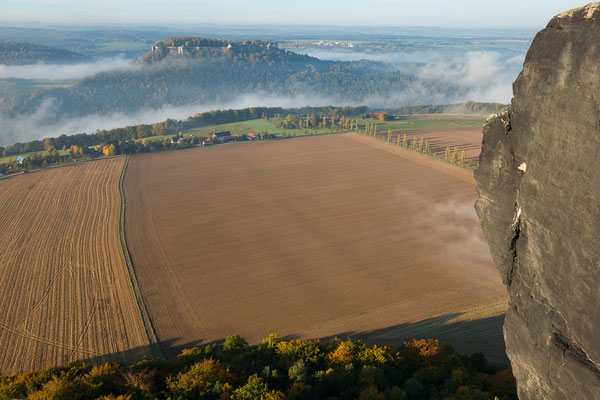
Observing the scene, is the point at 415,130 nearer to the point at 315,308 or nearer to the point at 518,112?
the point at 315,308

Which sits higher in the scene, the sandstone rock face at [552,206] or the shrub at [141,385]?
the sandstone rock face at [552,206]

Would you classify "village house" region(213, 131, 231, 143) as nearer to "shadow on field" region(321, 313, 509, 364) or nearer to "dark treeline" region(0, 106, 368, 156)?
"dark treeline" region(0, 106, 368, 156)

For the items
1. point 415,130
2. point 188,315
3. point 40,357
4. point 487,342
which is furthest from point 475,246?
point 415,130

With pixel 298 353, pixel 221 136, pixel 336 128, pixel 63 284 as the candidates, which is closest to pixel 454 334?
pixel 298 353

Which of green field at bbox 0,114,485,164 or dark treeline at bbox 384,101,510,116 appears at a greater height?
dark treeline at bbox 384,101,510,116

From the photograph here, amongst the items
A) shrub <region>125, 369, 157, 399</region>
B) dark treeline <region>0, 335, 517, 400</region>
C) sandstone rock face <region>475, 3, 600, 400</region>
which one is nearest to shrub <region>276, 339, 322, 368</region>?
dark treeline <region>0, 335, 517, 400</region>

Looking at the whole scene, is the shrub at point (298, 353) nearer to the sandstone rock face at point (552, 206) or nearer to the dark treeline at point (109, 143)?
the sandstone rock face at point (552, 206)

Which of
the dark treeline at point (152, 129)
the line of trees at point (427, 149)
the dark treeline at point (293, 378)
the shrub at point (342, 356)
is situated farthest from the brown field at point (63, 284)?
the line of trees at point (427, 149)
